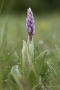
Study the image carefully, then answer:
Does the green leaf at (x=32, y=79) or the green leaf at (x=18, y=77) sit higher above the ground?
the green leaf at (x=18, y=77)

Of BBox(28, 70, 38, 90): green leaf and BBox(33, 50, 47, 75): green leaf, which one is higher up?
BBox(33, 50, 47, 75): green leaf

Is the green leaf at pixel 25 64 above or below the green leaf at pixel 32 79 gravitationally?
above

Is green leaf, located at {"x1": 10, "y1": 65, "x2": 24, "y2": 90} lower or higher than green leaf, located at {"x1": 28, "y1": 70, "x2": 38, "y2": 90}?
higher

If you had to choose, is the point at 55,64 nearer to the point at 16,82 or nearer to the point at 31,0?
the point at 16,82

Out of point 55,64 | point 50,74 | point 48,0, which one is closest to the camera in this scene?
point 50,74

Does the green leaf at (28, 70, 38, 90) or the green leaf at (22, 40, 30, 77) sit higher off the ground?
the green leaf at (22, 40, 30, 77)

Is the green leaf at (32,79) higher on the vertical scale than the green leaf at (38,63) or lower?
lower

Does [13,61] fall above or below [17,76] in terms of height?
above

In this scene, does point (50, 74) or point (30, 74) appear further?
point (50, 74)

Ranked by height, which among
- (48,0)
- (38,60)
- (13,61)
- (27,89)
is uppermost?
(48,0)

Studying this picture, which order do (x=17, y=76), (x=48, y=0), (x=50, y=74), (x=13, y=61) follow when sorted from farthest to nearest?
(x=48, y=0) → (x=13, y=61) → (x=50, y=74) → (x=17, y=76)

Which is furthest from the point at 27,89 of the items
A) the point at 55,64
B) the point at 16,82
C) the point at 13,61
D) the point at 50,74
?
the point at 13,61
